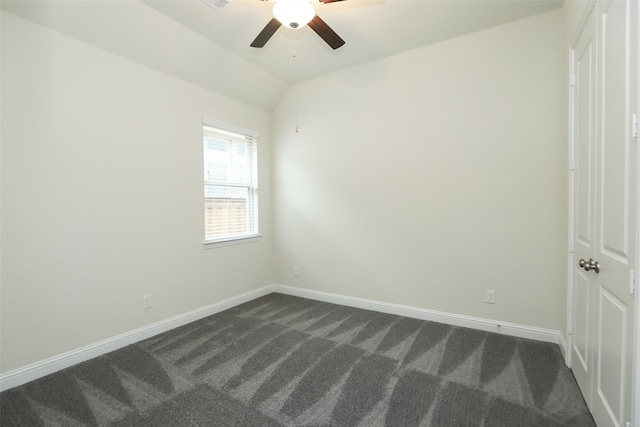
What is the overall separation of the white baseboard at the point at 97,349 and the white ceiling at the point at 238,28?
8.36 ft

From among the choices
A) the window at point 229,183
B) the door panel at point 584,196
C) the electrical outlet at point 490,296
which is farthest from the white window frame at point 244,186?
the door panel at point 584,196

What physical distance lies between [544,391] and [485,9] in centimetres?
302

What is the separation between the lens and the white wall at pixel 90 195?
2029mm

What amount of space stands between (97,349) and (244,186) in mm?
2268

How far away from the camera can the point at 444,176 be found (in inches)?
116

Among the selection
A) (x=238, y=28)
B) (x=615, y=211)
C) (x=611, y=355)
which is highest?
(x=238, y=28)

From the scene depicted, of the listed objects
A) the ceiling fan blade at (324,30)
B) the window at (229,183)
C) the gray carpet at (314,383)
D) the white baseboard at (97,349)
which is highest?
the ceiling fan blade at (324,30)

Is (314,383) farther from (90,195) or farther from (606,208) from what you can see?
(90,195)

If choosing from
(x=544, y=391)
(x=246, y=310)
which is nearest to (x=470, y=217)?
(x=544, y=391)

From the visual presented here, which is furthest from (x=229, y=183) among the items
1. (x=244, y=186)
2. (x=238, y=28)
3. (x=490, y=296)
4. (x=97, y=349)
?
(x=490, y=296)

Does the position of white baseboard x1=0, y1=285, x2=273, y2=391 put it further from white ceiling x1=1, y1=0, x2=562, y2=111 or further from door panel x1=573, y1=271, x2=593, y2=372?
door panel x1=573, y1=271, x2=593, y2=372

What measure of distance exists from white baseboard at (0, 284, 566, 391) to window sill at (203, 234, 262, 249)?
2.28ft

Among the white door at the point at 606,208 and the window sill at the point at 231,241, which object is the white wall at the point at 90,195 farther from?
the white door at the point at 606,208

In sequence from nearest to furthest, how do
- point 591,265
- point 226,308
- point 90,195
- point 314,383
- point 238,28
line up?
point 591,265 → point 314,383 → point 90,195 → point 238,28 → point 226,308
